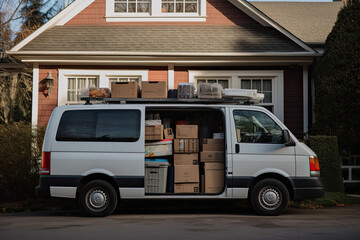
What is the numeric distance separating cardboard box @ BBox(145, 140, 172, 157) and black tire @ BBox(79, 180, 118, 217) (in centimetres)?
95

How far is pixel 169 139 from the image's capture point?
8.23m

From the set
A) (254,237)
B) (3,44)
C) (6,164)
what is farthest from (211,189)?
(3,44)

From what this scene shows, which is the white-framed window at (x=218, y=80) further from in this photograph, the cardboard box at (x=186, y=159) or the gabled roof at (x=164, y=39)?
the cardboard box at (x=186, y=159)

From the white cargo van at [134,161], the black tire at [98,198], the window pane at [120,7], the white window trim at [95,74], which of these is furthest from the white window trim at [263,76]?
the black tire at [98,198]

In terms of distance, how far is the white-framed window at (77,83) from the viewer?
41.7 feet

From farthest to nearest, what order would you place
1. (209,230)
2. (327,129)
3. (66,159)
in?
(327,129), (66,159), (209,230)

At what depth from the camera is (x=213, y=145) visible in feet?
26.7

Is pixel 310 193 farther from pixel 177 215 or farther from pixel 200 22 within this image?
pixel 200 22

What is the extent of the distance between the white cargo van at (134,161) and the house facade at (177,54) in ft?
14.4

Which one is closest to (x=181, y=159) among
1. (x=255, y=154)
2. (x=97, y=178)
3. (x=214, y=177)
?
(x=214, y=177)

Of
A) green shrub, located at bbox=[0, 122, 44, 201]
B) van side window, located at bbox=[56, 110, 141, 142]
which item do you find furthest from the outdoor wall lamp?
van side window, located at bbox=[56, 110, 141, 142]

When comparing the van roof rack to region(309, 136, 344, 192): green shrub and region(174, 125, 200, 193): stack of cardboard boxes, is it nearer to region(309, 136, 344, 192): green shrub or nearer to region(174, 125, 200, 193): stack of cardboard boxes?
region(174, 125, 200, 193): stack of cardboard boxes

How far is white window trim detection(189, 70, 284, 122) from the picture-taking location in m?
12.5

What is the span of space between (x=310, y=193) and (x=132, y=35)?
24.2 ft
